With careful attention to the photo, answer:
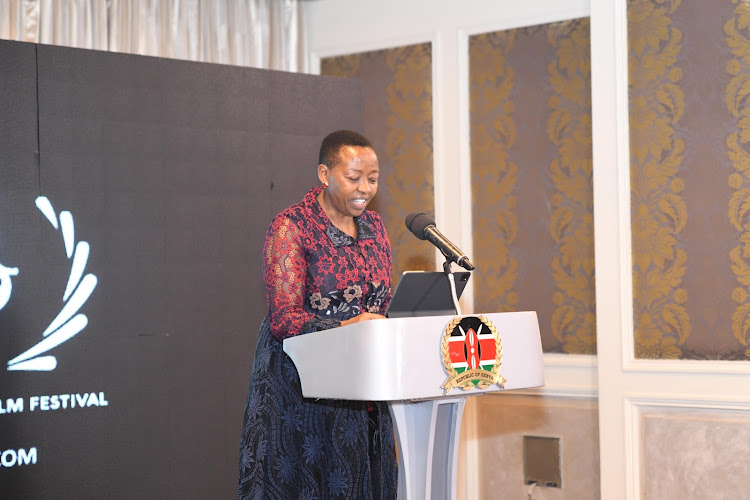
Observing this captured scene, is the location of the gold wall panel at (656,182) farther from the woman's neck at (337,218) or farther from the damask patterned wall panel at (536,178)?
the woman's neck at (337,218)

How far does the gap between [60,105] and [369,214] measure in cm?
176

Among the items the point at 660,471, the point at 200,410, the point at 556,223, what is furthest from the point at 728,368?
the point at 200,410

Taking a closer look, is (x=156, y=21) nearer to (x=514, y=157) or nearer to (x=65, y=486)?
(x=514, y=157)

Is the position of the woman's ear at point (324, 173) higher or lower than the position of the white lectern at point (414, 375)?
higher

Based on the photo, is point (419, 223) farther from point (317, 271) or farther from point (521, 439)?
point (521, 439)

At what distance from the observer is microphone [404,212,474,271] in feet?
7.50

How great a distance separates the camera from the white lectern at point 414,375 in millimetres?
2148

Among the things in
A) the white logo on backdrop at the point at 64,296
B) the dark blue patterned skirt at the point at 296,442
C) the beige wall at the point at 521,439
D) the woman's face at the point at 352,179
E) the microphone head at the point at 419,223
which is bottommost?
the beige wall at the point at 521,439

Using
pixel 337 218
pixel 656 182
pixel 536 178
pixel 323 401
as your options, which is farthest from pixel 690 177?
pixel 323 401

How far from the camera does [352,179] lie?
9.05ft

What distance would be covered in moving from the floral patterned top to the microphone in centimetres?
32

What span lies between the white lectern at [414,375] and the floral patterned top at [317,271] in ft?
0.36

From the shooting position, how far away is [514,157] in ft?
16.8

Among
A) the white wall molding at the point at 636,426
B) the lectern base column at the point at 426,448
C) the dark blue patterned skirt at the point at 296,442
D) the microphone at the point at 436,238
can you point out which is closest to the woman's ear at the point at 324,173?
the microphone at the point at 436,238
